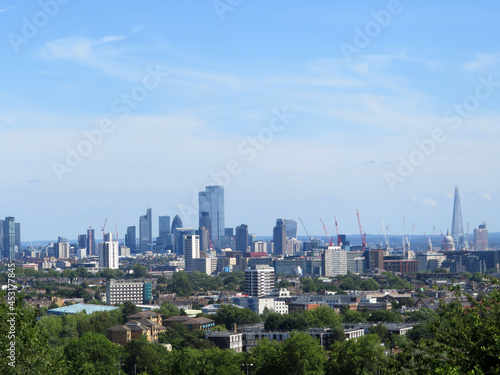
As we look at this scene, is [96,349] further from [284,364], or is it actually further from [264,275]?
[264,275]

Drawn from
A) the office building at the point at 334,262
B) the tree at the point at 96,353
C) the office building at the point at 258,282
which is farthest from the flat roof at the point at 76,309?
the office building at the point at 334,262

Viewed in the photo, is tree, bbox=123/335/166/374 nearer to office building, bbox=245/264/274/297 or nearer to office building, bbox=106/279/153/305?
office building, bbox=245/264/274/297

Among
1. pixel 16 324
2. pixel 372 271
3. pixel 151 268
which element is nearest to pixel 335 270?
pixel 372 271

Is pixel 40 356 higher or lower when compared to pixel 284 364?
higher

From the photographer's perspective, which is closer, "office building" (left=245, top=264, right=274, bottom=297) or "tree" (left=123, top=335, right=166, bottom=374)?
"tree" (left=123, top=335, right=166, bottom=374)

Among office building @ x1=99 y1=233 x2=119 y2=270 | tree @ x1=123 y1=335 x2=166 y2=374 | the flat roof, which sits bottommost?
tree @ x1=123 y1=335 x2=166 y2=374

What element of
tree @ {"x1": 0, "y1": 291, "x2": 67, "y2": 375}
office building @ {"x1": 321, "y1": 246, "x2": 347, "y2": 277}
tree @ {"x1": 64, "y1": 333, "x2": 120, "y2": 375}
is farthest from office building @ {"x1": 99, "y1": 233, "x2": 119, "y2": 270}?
tree @ {"x1": 0, "y1": 291, "x2": 67, "y2": 375}
